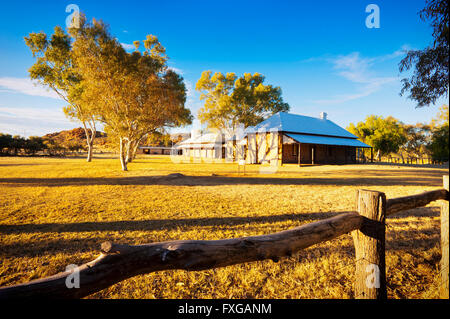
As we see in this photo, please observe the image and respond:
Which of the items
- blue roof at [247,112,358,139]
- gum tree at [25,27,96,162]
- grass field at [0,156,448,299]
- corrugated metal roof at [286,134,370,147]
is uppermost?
gum tree at [25,27,96,162]

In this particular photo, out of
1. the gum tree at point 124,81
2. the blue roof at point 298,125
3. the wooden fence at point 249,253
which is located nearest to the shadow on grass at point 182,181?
the gum tree at point 124,81

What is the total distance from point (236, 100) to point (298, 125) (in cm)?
1324

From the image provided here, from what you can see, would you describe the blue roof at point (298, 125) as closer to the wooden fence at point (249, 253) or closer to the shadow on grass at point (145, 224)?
the shadow on grass at point (145, 224)

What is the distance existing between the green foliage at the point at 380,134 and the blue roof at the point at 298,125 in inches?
443

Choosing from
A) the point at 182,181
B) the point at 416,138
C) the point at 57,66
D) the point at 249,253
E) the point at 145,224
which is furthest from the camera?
the point at 416,138

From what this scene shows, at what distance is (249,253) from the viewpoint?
1738 millimetres

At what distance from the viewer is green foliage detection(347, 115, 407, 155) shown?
117 feet

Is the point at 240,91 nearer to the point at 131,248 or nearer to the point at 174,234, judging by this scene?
the point at 174,234

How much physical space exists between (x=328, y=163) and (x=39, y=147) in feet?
169

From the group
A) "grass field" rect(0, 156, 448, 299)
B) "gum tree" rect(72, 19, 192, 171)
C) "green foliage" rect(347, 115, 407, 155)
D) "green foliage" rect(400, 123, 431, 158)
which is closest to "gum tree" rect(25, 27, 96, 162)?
"gum tree" rect(72, 19, 192, 171)

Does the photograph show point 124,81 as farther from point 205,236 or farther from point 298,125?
point 298,125

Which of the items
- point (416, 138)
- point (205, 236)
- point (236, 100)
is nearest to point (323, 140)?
point (236, 100)

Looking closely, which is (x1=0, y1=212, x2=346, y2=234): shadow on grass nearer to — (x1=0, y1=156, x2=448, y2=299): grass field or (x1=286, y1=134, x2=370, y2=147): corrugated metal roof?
(x1=0, y1=156, x2=448, y2=299): grass field

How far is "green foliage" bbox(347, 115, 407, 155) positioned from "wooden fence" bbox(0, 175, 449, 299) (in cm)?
4121
